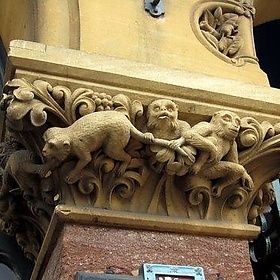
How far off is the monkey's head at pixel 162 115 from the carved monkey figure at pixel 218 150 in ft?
0.23

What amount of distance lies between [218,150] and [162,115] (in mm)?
221

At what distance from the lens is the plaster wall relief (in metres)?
2.35

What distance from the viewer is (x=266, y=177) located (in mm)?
2688

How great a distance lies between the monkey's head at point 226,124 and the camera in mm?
2484

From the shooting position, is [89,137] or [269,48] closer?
[89,137]

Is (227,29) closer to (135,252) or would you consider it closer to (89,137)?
(89,137)

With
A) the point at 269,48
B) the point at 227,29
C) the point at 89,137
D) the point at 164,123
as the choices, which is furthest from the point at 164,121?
the point at 269,48

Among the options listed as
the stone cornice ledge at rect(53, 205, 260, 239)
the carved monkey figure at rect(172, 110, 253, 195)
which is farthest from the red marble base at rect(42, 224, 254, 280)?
the carved monkey figure at rect(172, 110, 253, 195)

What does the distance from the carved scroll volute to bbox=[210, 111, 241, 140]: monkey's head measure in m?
0.49

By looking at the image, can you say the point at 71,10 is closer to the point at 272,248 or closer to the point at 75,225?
the point at 75,225

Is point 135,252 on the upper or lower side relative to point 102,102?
lower

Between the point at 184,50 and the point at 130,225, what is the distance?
821mm

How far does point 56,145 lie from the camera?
2318 millimetres

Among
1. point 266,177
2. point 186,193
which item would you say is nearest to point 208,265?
point 186,193
